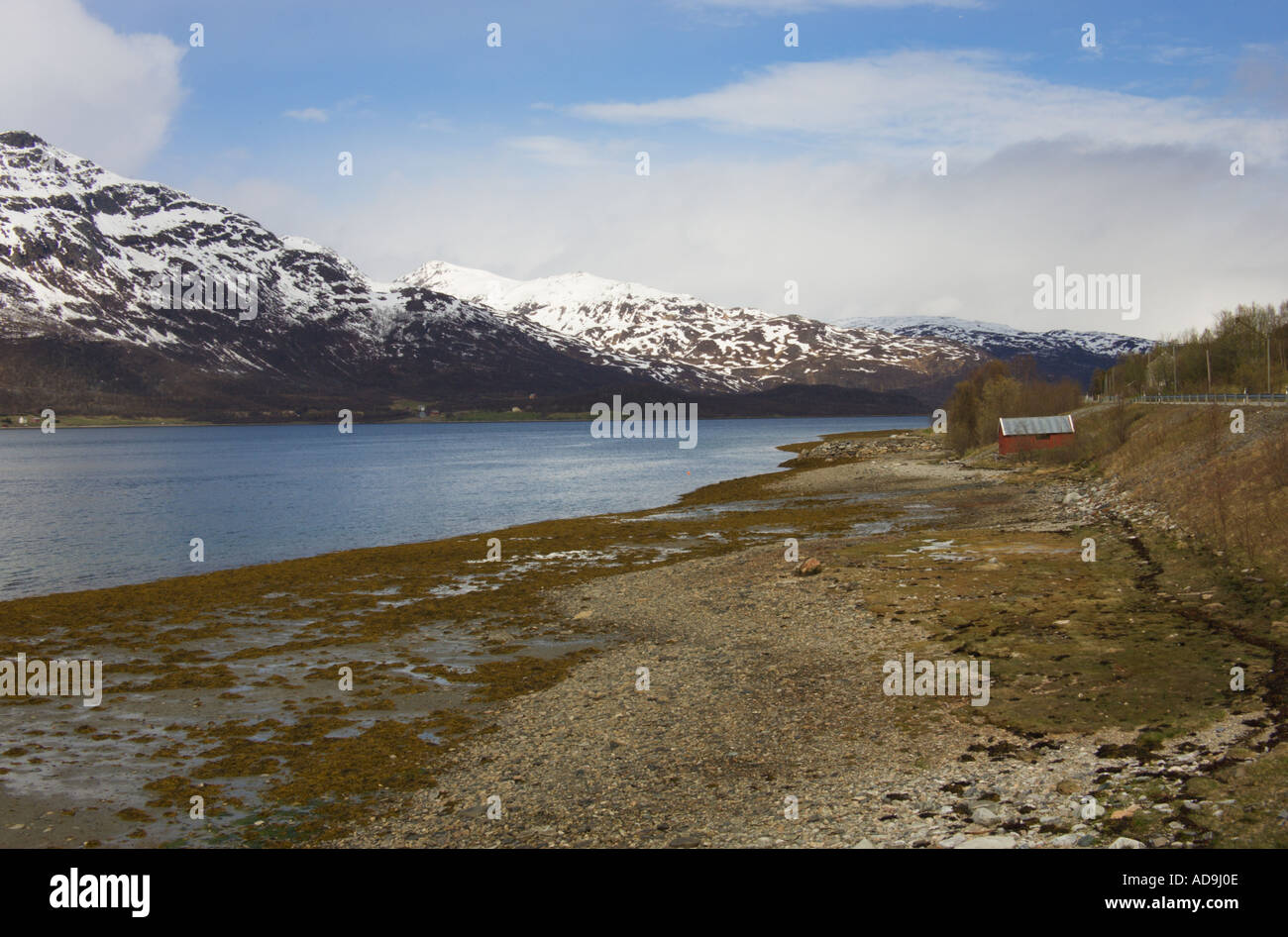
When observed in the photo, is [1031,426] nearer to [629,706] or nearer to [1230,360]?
[1230,360]

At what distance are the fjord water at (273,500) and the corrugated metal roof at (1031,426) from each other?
97.8 ft

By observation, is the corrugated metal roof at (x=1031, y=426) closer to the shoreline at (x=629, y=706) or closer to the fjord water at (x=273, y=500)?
the fjord water at (x=273, y=500)

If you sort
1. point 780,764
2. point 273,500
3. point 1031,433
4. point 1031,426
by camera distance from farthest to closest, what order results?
1. point 1031,426
2. point 1031,433
3. point 273,500
4. point 780,764

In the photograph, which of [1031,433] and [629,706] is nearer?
[629,706]

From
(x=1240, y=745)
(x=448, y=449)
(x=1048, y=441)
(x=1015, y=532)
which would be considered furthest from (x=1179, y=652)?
(x=448, y=449)

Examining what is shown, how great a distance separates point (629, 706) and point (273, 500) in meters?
73.6

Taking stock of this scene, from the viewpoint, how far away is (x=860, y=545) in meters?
40.6

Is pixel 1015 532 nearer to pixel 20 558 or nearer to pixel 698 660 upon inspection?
pixel 698 660

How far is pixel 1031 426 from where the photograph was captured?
89250mm

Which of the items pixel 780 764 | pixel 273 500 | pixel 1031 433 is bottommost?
pixel 273 500

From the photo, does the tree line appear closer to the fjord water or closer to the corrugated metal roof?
the corrugated metal roof

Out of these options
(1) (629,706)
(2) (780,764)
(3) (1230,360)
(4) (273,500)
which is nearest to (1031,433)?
(3) (1230,360)

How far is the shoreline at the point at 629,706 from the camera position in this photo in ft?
48.0

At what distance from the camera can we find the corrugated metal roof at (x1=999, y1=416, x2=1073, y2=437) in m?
88.8
